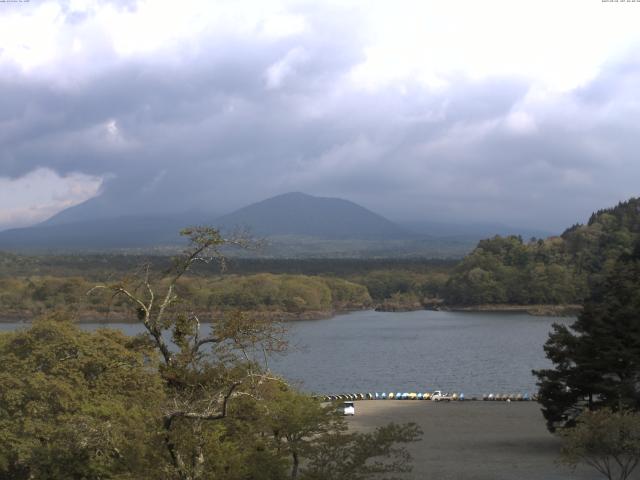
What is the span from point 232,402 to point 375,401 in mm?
25419

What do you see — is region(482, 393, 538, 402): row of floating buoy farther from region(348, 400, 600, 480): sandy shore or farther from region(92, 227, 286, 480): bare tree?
region(92, 227, 286, 480): bare tree

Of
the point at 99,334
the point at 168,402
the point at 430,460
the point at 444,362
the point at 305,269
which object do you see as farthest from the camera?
the point at 305,269

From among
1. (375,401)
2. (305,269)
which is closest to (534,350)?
(375,401)

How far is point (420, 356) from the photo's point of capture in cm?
5756

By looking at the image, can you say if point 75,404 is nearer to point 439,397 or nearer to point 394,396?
point 439,397

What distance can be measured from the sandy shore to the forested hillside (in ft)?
238

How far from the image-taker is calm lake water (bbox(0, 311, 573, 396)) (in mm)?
44312

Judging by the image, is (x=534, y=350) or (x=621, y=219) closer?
(x=534, y=350)

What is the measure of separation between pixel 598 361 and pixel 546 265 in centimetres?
9825

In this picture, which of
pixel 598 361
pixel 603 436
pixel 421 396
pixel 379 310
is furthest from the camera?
pixel 379 310

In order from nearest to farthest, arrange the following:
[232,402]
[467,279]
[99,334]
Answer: [232,402]
[99,334]
[467,279]

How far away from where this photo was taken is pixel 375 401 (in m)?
37.6

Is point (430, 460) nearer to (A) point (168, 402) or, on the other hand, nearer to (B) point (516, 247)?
(A) point (168, 402)

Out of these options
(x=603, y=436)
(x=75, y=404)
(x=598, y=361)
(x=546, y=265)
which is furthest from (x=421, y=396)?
(x=546, y=265)
